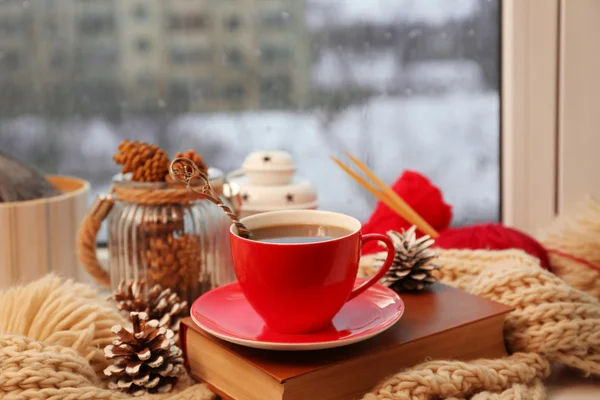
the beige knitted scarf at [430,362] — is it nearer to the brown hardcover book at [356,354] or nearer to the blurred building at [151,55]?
the brown hardcover book at [356,354]

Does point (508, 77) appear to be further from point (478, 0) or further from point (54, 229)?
point (54, 229)

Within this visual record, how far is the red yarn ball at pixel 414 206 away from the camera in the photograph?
87 centimetres

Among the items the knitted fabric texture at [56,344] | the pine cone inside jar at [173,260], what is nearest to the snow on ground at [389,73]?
the pine cone inside jar at [173,260]

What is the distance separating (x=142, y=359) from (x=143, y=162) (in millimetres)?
230

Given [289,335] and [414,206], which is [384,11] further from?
[289,335]

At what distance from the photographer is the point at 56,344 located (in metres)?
0.60

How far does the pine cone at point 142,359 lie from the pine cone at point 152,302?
74 mm

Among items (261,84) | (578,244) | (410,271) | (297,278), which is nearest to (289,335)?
(297,278)

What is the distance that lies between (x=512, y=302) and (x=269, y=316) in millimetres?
233

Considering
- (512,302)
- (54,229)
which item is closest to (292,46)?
(54,229)

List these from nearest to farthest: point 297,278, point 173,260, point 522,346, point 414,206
Result: point 297,278 → point 522,346 → point 173,260 → point 414,206

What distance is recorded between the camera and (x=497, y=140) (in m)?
1.20

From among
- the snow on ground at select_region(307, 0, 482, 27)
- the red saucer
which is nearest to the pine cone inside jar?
the red saucer

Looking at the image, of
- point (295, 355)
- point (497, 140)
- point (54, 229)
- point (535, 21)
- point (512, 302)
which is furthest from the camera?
point (497, 140)
